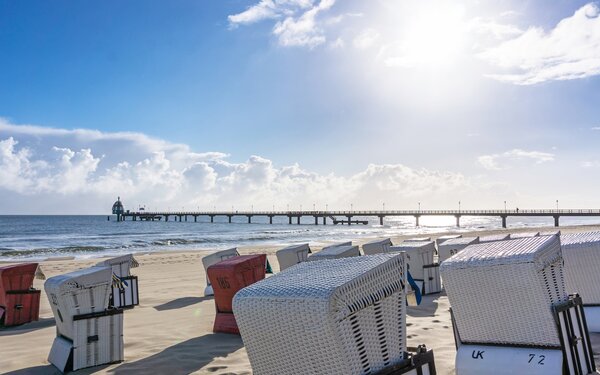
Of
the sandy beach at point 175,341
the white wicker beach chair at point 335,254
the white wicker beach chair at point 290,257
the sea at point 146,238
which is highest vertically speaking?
the white wicker beach chair at point 335,254

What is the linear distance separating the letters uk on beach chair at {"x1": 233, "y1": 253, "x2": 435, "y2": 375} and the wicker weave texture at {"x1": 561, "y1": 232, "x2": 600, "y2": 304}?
3.84 m

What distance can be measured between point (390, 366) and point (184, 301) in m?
7.66

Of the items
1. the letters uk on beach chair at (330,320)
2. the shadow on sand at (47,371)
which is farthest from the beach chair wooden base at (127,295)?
the letters uk on beach chair at (330,320)

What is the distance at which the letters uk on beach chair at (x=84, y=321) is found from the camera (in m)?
5.08

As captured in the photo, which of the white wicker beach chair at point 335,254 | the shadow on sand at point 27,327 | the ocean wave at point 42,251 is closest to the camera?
the shadow on sand at point 27,327

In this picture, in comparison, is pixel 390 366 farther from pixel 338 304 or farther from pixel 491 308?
pixel 491 308

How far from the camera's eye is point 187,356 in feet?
18.3

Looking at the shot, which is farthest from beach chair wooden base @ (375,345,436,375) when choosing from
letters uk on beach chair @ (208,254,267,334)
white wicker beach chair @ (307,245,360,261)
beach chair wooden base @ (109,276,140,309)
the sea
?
the sea

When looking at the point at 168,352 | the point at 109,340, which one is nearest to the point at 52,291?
the point at 109,340

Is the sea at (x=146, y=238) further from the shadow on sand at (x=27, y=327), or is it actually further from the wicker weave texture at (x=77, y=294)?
the wicker weave texture at (x=77, y=294)

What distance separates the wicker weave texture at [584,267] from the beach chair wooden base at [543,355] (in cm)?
196

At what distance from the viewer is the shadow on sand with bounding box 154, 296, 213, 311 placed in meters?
9.09

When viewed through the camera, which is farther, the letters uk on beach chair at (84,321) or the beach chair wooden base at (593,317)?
the beach chair wooden base at (593,317)

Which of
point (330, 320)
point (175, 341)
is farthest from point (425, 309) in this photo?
point (330, 320)
